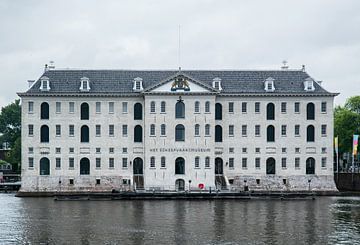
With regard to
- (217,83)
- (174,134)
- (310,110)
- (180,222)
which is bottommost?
(180,222)

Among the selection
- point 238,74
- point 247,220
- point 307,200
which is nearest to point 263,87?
point 238,74

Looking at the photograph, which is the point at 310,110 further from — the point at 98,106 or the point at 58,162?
the point at 58,162

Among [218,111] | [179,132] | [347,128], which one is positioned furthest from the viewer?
[347,128]

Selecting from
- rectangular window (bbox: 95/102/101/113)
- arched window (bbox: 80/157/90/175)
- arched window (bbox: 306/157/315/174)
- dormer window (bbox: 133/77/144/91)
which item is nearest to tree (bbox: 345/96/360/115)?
arched window (bbox: 306/157/315/174)

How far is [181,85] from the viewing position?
9288 cm

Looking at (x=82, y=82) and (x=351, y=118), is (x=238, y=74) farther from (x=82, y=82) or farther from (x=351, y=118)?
(x=351, y=118)

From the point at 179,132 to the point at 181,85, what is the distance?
18.7ft

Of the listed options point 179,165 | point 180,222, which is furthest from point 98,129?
point 180,222

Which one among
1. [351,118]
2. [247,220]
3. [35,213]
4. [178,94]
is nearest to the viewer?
[247,220]

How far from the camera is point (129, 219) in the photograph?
60.2 m

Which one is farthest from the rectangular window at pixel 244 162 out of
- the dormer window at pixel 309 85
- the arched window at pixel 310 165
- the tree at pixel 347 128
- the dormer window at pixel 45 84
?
the tree at pixel 347 128

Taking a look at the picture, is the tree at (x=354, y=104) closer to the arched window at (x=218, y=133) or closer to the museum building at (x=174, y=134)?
the museum building at (x=174, y=134)

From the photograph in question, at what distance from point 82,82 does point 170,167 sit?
1495 centimetres

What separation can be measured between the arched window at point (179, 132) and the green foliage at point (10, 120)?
57362mm
